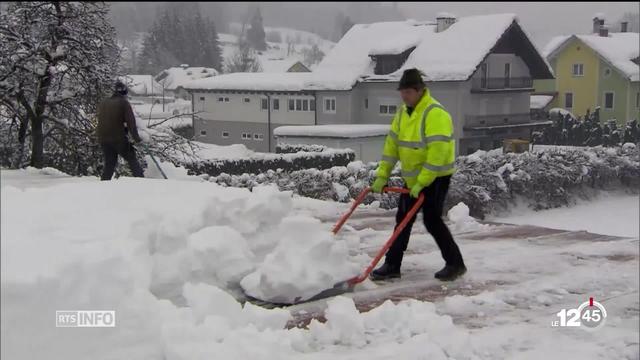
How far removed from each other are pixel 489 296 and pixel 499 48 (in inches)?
662

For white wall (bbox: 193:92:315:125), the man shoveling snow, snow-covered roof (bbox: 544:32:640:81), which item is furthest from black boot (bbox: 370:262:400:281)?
snow-covered roof (bbox: 544:32:640:81)

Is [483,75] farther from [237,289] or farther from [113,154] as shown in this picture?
[237,289]

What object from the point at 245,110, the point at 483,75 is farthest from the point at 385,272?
the point at 483,75

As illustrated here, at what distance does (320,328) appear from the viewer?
3.70m

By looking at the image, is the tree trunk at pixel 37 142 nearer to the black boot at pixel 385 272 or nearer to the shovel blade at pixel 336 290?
the black boot at pixel 385 272

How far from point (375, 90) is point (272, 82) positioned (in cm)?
232

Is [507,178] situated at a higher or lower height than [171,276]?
lower

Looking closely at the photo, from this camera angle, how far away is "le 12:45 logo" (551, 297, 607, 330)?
4207 millimetres

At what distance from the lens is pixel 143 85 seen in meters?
11.2

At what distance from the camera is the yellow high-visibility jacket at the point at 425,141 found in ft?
15.2

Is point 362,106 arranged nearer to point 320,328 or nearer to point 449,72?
point 449,72

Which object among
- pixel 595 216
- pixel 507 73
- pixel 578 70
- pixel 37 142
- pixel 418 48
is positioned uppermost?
pixel 418 48

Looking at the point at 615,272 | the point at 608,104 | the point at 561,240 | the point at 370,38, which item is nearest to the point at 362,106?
the point at 370,38

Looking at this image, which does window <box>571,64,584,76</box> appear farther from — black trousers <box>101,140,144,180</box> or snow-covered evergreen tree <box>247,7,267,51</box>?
black trousers <box>101,140,144,180</box>
